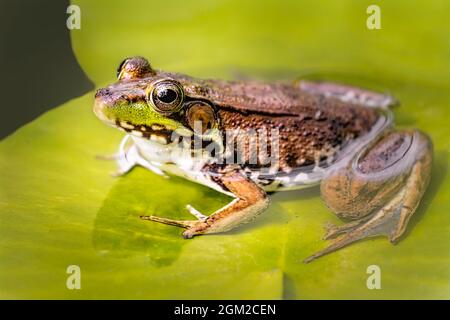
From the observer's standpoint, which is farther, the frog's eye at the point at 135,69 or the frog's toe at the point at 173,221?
the frog's eye at the point at 135,69

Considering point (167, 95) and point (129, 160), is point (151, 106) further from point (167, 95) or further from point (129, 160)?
point (129, 160)

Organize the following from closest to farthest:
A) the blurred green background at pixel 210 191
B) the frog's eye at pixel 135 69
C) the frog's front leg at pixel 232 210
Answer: the blurred green background at pixel 210 191, the frog's front leg at pixel 232 210, the frog's eye at pixel 135 69

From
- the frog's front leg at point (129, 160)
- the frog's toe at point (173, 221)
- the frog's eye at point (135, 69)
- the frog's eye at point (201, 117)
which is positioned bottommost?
the frog's toe at point (173, 221)

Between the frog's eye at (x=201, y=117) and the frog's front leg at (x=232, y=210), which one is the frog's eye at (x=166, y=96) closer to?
the frog's eye at (x=201, y=117)

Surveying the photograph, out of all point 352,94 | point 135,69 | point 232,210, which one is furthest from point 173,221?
point 352,94

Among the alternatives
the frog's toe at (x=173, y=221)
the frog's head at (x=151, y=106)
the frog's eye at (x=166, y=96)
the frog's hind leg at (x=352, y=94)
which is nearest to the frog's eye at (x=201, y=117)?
the frog's head at (x=151, y=106)

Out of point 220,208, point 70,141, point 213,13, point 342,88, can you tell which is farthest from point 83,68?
point 342,88
